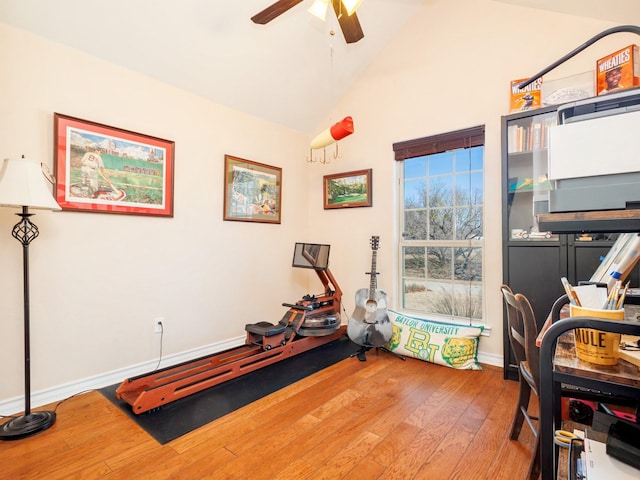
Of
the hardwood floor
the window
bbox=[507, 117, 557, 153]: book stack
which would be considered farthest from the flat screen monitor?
bbox=[507, 117, 557, 153]: book stack

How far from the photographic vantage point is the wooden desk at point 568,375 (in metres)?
0.73

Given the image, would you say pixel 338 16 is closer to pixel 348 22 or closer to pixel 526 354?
pixel 348 22

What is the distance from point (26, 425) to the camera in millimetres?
1852

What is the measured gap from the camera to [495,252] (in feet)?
9.23

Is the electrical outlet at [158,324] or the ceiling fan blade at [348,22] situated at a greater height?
the ceiling fan blade at [348,22]

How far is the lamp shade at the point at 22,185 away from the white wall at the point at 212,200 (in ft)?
1.30

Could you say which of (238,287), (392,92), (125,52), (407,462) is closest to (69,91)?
(125,52)

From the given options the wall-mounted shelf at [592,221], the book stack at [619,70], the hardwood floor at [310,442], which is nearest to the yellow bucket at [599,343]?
the wall-mounted shelf at [592,221]

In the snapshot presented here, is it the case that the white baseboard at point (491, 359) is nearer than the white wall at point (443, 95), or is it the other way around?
the white wall at point (443, 95)

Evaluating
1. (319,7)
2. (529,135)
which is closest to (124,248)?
(319,7)

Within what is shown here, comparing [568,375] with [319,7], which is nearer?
[568,375]

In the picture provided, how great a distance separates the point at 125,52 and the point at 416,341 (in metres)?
3.36

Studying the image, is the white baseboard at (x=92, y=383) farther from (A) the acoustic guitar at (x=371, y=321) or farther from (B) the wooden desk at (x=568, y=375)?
(B) the wooden desk at (x=568, y=375)

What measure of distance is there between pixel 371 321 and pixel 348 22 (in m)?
2.38
